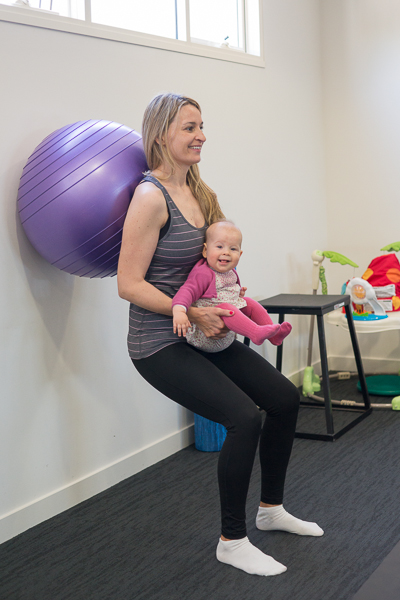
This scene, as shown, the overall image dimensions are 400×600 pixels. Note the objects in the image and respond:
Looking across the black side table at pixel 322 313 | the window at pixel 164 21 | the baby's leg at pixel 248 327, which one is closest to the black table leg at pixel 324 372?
the black side table at pixel 322 313

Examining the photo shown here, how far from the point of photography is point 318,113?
4.03m

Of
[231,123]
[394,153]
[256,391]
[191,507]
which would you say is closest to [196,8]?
[231,123]

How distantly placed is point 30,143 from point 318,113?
2.49 meters

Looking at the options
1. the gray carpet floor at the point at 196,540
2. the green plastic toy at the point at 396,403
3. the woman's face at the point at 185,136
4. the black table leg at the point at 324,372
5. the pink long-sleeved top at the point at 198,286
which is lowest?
the gray carpet floor at the point at 196,540

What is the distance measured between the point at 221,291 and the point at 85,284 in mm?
757

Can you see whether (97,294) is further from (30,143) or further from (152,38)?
(152,38)

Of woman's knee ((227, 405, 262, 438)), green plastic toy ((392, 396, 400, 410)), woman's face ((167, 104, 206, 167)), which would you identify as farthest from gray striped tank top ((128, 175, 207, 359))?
green plastic toy ((392, 396, 400, 410))

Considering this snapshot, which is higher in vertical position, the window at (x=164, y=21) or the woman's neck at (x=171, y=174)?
the window at (x=164, y=21)

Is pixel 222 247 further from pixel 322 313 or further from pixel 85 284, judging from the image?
pixel 322 313

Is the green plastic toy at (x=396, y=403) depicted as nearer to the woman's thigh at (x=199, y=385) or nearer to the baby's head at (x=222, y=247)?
the woman's thigh at (x=199, y=385)

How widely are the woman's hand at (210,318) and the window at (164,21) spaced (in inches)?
46.9

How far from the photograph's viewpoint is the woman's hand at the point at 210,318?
5.71ft

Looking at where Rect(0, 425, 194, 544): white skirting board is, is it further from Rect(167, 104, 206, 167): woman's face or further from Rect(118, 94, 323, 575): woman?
Rect(167, 104, 206, 167): woman's face

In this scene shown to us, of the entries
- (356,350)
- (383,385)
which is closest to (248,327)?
(356,350)
